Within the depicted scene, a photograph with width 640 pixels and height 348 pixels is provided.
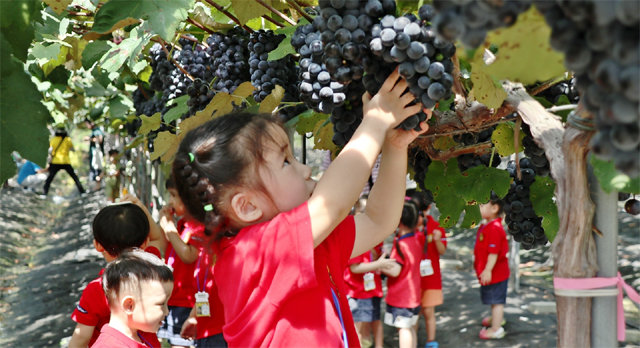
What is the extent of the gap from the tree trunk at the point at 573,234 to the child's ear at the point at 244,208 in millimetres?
865

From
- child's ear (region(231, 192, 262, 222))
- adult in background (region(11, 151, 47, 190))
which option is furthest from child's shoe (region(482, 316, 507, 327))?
adult in background (region(11, 151, 47, 190))

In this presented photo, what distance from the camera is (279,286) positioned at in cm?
165

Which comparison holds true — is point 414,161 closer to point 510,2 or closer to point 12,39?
point 12,39

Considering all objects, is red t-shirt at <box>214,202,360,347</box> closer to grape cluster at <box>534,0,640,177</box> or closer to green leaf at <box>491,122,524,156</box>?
green leaf at <box>491,122,524,156</box>

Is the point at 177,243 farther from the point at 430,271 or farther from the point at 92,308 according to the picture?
the point at 430,271

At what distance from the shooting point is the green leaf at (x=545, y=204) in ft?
6.69

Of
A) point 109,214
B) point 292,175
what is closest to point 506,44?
point 292,175

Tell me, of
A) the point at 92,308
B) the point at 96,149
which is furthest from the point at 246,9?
the point at 96,149

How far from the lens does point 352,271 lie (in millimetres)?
6055

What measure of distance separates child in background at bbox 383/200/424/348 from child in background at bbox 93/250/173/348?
344 centimetres

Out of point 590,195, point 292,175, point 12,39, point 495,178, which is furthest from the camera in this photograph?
point 495,178

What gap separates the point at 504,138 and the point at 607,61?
109 cm

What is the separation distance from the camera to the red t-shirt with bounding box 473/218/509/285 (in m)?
6.38

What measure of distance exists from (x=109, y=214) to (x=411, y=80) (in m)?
2.57
